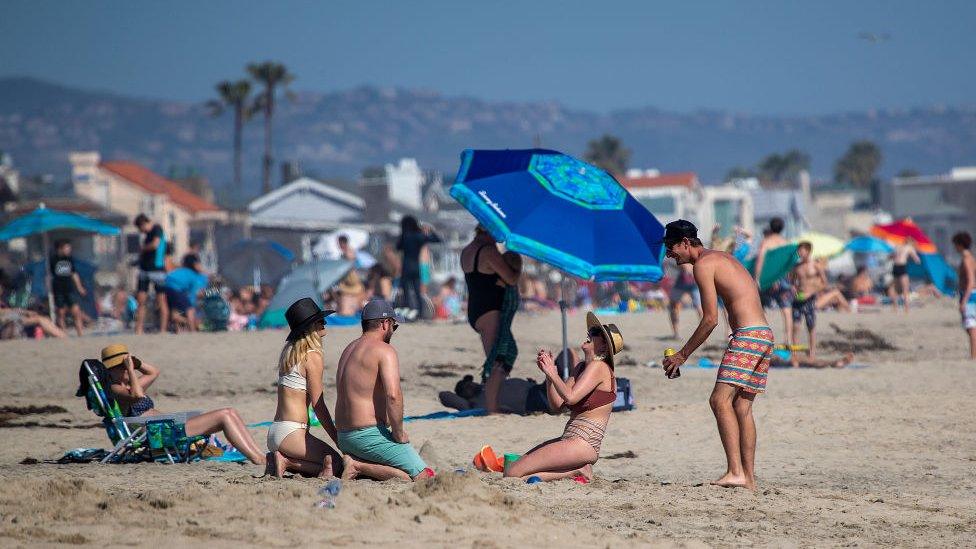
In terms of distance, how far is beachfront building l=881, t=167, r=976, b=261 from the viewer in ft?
254

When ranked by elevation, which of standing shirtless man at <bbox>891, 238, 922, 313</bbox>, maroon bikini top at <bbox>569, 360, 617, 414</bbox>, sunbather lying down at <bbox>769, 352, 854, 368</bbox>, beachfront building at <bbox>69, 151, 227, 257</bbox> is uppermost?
beachfront building at <bbox>69, 151, 227, 257</bbox>

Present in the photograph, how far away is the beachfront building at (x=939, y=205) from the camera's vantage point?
77.5 m

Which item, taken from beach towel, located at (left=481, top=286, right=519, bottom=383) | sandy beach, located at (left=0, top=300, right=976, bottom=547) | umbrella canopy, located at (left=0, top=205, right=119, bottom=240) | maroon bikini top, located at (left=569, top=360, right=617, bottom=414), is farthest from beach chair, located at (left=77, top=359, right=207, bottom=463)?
umbrella canopy, located at (left=0, top=205, right=119, bottom=240)

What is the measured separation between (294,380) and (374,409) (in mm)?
560

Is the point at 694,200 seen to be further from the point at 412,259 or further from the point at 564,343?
the point at 564,343

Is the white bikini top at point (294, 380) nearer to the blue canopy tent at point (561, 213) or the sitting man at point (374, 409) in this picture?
the sitting man at point (374, 409)

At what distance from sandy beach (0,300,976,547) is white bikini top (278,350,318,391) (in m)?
0.64

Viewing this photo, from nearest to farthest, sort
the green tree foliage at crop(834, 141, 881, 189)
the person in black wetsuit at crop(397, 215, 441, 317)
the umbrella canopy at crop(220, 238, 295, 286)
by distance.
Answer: the person in black wetsuit at crop(397, 215, 441, 317), the umbrella canopy at crop(220, 238, 295, 286), the green tree foliage at crop(834, 141, 881, 189)

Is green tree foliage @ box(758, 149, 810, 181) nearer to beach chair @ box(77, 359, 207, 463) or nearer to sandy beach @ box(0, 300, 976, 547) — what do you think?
sandy beach @ box(0, 300, 976, 547)

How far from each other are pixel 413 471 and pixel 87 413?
17.0 feet

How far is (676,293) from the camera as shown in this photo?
62.0 ft

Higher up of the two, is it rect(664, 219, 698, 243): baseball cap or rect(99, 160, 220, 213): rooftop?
rect(99, 160, 220, 213): rooftop

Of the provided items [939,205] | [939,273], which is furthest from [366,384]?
[939,205]

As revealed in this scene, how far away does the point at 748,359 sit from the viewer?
756 centimetres
